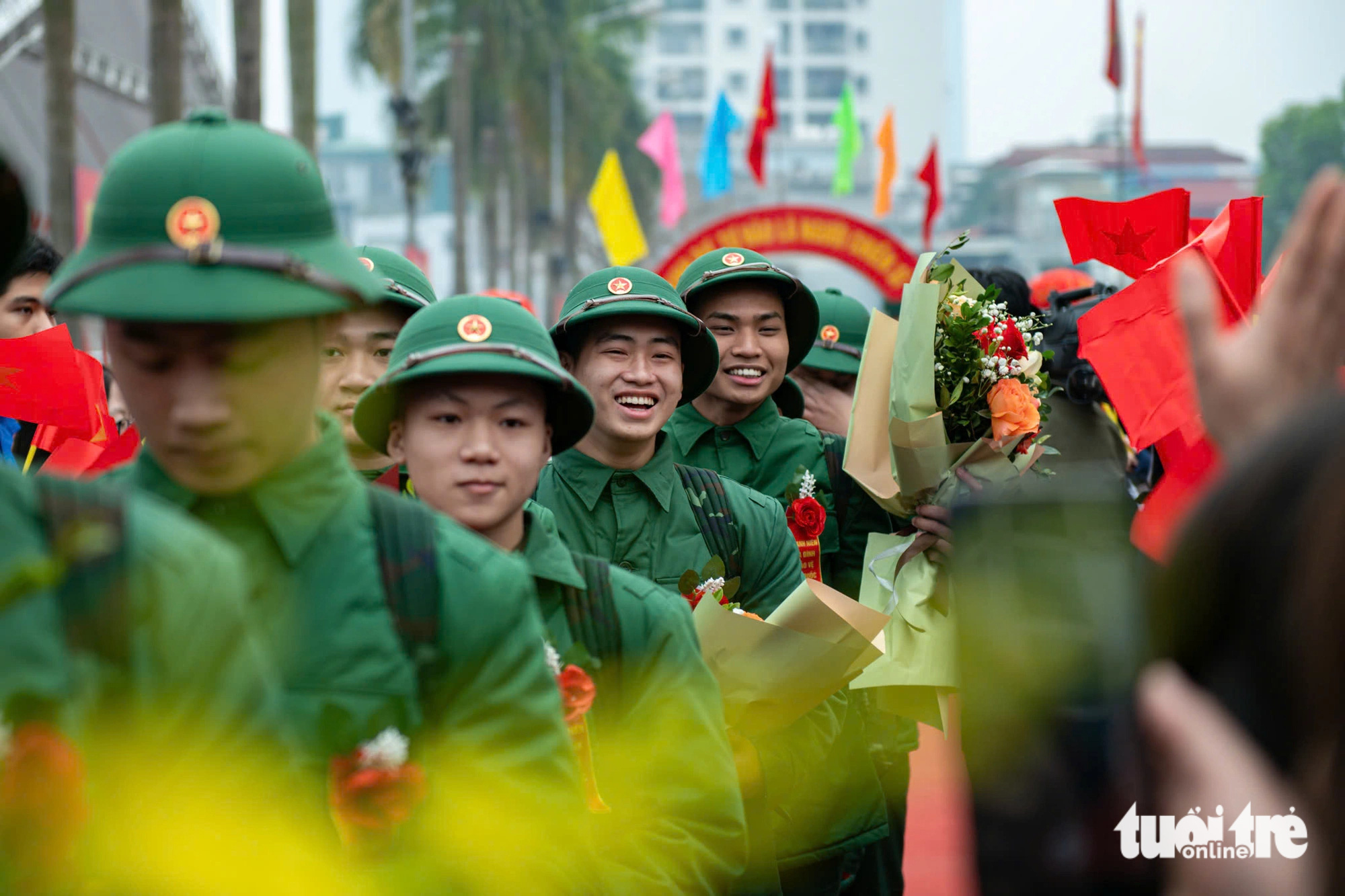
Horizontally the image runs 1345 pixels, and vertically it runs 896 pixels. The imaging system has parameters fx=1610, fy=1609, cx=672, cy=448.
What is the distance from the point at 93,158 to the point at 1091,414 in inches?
913

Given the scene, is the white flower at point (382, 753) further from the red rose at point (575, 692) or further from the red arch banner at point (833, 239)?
the red arch banner at point (833, 239)

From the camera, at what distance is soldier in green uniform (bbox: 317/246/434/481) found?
4125 mm

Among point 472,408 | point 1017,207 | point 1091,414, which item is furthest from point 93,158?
point 1017,207

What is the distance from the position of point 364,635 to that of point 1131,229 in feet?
9.73

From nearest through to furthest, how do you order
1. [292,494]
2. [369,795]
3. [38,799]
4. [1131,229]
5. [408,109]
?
[38,799] < [369,795] < [292,494] < [1131,229] < [408,109]

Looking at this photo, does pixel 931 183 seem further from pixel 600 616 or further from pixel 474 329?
pixel 600 616

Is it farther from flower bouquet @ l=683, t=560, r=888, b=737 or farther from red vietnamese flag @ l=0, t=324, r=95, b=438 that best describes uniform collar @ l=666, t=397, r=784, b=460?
red vietnamese flag @ l=0, t=324, r=95, b=438

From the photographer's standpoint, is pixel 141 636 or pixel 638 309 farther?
pixel 638 309

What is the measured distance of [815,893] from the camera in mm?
4535

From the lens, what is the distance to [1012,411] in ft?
15.1

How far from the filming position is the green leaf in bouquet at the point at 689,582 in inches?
162

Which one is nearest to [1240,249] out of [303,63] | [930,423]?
[930,423]

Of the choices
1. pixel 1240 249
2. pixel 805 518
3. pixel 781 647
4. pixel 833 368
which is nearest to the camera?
pixel 781 647

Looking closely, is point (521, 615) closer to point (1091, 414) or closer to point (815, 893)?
point (815, 893)
